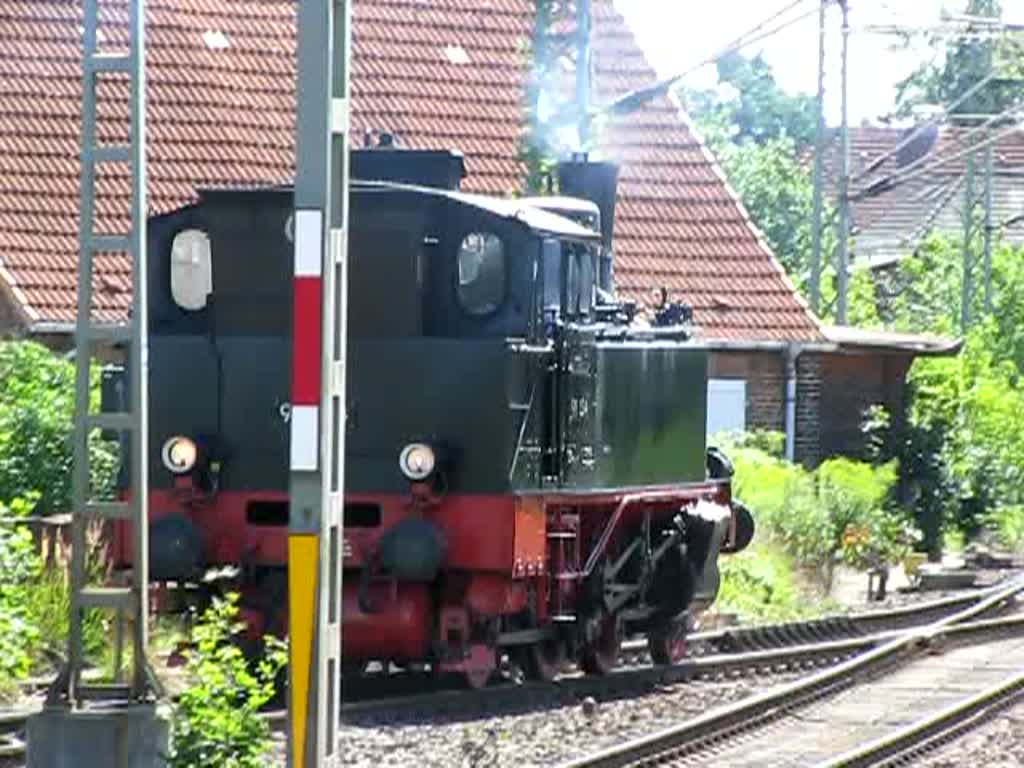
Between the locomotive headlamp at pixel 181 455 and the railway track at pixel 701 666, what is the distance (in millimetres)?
1615

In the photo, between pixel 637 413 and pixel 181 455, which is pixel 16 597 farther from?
pixel 637 413

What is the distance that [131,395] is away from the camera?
11516 mm

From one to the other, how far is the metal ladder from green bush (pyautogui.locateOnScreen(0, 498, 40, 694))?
2.94m

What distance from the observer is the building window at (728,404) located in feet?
107

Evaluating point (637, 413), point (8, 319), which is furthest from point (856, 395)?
point (637, 413)

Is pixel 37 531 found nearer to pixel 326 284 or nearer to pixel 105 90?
pixel 326 284

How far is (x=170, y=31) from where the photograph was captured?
31.3 m

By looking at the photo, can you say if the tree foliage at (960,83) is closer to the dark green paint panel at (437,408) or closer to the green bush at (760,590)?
the green bush at (760,590)

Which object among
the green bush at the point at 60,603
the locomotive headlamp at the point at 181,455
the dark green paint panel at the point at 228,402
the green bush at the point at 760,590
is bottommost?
the green bush at the point at 760,590

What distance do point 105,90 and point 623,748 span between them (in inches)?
686

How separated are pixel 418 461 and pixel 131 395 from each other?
4504mm

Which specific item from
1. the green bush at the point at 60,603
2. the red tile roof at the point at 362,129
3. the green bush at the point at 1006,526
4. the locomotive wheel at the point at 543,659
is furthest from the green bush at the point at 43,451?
the green bush at the point at 1006,526

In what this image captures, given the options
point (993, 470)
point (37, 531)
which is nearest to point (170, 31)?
point (993, 470)

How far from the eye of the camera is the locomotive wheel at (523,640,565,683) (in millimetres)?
17625
